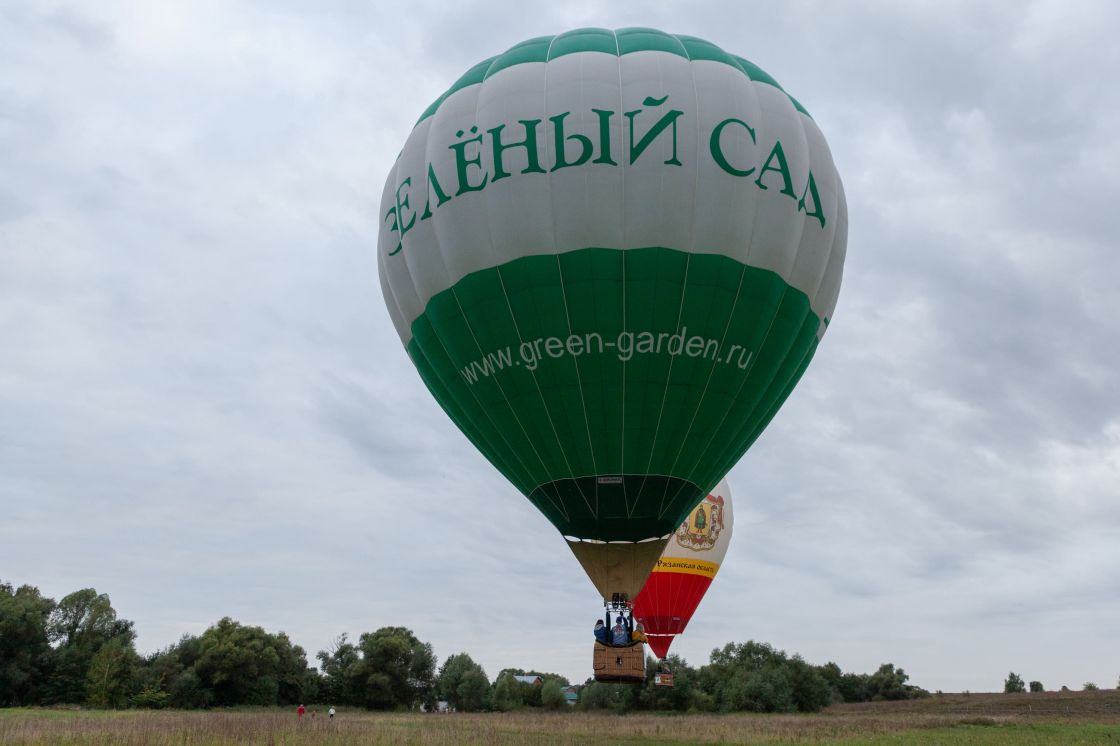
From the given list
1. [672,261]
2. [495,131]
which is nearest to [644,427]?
[672,261]

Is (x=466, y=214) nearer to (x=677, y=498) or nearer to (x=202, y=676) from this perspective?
(x=677, y=498)

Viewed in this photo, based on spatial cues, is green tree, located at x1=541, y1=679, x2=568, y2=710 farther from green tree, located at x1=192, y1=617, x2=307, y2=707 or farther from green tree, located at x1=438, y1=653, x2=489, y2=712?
green tree, located at x1=192, y1=617, x2=307, y2=707

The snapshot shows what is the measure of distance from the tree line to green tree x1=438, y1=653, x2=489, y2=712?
0.08m

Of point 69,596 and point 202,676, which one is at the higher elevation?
point 69,596

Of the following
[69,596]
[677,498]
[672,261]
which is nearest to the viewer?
[672,261]

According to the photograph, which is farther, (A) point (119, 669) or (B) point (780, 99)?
(A) point (119, 669)

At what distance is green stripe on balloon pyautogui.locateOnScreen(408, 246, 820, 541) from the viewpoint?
1320 centimetres

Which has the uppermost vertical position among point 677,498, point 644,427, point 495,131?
point 495,131

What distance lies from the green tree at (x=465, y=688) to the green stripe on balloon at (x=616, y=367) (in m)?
47.5

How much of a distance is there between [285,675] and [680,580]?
2967 centimetres

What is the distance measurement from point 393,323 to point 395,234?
216 cm

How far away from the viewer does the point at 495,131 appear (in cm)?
1359

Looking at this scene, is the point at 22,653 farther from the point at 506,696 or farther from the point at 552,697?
the point at 552,697

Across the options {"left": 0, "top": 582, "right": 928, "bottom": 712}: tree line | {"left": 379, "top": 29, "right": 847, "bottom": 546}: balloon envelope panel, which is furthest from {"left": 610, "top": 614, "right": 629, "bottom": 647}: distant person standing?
{"left": 0, "top": 582, "right": 928, "bottom": 712}: tree line
